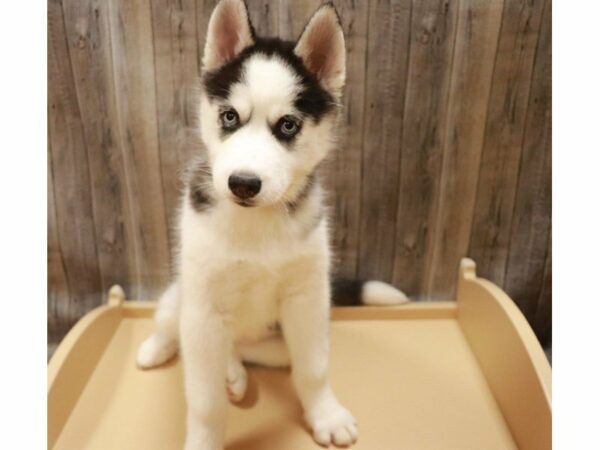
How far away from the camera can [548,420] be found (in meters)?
1.36

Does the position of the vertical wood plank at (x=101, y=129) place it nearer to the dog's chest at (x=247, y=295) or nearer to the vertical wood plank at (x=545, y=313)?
the dog's chest at (x=247, y=295)

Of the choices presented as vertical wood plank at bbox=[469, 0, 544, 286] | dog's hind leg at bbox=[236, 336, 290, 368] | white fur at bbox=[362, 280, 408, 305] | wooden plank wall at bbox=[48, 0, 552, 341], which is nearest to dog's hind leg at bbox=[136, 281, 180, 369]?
dog's hind leg at bbox=[236, 336, 290, 368]

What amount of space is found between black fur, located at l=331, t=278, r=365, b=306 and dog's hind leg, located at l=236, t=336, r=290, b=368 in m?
0.34

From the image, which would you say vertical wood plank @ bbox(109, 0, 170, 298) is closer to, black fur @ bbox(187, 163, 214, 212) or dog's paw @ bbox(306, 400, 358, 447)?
black fur @ bbox(187, 163, 214, 212)

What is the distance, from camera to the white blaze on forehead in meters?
1.20

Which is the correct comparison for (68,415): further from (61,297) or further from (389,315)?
(389,315)

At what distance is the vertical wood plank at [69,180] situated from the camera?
1.79 metres

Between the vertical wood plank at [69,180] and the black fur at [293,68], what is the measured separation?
0.76 meters

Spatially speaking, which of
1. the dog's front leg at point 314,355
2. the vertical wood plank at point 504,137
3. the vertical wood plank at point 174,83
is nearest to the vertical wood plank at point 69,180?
the vertical wood plank at point 174,83

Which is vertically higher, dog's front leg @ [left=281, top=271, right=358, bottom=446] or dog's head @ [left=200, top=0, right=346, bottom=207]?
dog's head @ [left=200, top=0, right=346, bottom=207]

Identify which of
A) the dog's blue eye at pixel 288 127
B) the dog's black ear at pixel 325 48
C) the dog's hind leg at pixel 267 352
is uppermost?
the dog's black ear at pixel 325 48

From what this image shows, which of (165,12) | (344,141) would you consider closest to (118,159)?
(165,12)

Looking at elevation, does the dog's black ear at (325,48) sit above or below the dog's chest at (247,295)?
above

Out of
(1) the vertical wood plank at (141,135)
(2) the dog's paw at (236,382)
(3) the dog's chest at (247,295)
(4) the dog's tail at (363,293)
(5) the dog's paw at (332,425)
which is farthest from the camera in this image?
(4) the dog's tail at (363,293)
